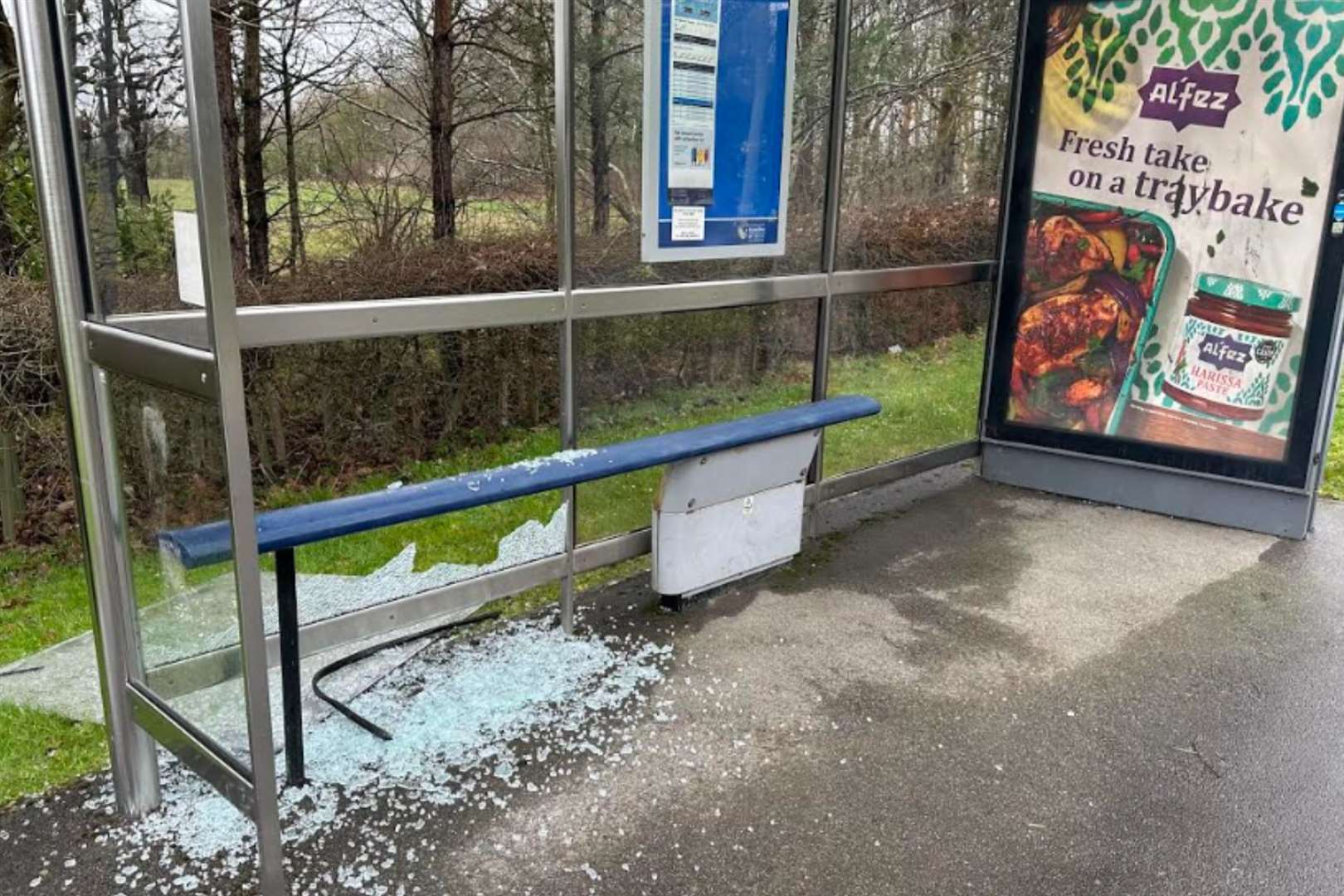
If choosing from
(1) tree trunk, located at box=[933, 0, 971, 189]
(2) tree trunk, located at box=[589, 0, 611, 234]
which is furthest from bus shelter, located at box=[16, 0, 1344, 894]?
(1) tree trunk, located at box=[933, 0, 971, 189]

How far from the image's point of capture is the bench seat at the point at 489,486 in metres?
2.21

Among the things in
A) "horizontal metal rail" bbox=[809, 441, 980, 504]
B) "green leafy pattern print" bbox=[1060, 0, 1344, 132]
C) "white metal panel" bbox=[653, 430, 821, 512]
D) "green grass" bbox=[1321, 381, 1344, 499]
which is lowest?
"green grass" bbox=[1321, 381, 1344, 499]

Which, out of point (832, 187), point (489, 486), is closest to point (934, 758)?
point (489, 486)

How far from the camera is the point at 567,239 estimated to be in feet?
10.4

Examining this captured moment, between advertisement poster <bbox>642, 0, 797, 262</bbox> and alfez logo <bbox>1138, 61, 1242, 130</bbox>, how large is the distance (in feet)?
6.25

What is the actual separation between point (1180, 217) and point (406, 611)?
3.74 meters

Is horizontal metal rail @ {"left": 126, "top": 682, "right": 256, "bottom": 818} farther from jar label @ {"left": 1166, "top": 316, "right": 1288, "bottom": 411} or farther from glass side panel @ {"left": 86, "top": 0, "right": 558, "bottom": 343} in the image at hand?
jar label @ {"left": 1166, "top": 316, "right": 1288, "bottom": 411}

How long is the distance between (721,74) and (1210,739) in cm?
257

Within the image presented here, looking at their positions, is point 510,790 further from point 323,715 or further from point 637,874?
point 323,715

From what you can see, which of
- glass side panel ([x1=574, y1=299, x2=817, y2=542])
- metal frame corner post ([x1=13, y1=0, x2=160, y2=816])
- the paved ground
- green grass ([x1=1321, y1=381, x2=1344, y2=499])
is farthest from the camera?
green grass ([x1=1321, y1=381, x2=1344, y2=499])

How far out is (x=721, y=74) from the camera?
3.48 m

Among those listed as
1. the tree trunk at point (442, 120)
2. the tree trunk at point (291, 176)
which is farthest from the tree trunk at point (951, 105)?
the tree trunk at point (291, 176)

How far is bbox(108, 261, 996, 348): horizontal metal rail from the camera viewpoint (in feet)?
7.27

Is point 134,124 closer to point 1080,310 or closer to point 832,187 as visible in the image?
point 832,187
